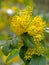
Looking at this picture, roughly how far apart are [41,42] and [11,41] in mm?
120

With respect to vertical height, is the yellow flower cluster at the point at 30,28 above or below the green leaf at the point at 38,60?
above

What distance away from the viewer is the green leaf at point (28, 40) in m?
1.06

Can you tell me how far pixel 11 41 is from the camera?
1.12 m

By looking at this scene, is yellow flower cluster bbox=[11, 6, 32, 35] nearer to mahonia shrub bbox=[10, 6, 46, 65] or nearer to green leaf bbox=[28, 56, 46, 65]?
mahonia shrub bbox=[10, 6, 46, 65]

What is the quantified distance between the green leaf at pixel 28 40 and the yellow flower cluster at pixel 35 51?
2 cm

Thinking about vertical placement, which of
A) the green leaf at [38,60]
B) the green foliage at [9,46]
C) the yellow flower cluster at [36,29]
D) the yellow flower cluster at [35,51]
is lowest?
the green leaf at [38,60]

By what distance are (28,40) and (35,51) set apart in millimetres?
53

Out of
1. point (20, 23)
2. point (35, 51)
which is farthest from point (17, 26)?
point (35, 51)

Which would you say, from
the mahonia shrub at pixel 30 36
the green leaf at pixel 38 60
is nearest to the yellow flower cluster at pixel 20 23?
the mahonia shrub at pixel 30 36

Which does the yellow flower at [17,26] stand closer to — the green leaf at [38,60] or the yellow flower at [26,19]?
the yellow flower at [26,19]

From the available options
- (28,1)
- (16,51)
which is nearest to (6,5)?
(28,1)

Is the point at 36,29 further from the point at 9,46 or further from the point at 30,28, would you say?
the point at 9,46

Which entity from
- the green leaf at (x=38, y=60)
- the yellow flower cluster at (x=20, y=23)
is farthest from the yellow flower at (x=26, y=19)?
the green leaf at (x=38, y=60)

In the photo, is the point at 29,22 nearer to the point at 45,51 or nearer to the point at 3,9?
the point at 45,51
